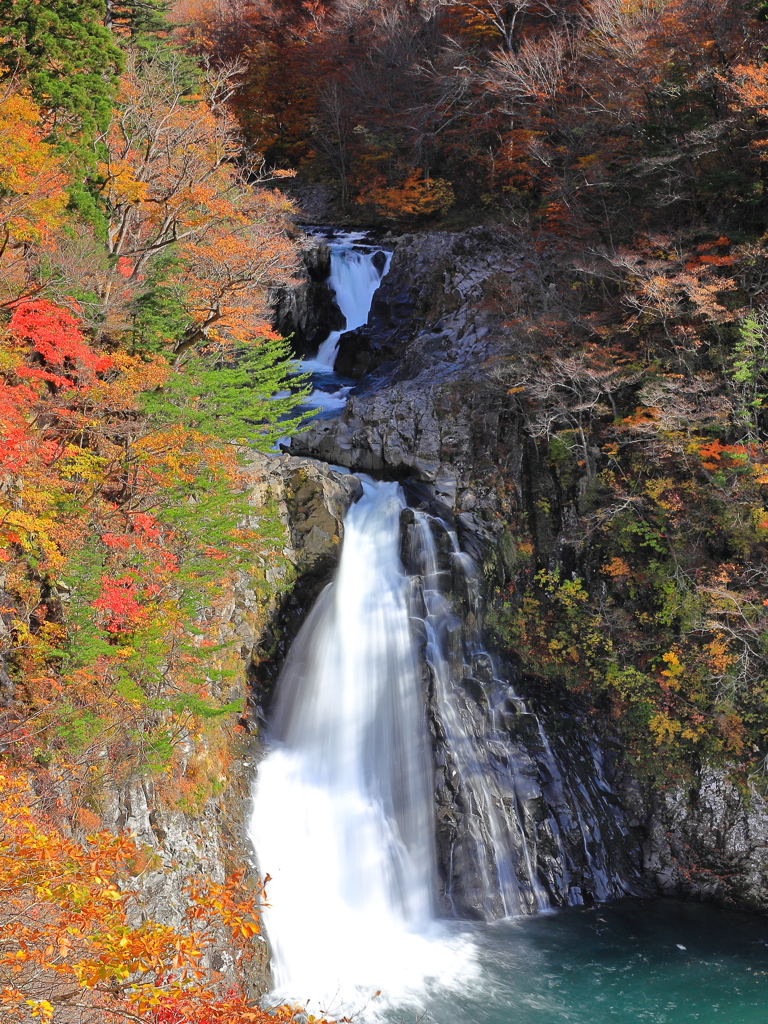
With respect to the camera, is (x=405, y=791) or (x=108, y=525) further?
(x=405, y=791)

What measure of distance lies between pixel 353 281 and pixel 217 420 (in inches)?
507

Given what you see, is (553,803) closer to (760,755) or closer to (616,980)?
(616,980)

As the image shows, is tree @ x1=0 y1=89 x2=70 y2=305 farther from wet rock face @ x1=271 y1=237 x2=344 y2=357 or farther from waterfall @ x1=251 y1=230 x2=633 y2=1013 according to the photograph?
wet rock face @ x1=271 y1=237 x2=344 y2=357

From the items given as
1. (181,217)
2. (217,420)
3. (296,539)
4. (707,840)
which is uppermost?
(181,217)

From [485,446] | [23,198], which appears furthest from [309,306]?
[23,198]

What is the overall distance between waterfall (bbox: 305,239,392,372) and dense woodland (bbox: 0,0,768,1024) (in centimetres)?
272

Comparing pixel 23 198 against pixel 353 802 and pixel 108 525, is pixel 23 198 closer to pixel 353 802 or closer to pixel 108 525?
pixel 108 525

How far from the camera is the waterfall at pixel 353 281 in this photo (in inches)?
840

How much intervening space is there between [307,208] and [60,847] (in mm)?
27369

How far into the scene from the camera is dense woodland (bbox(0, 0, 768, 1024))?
7.43m

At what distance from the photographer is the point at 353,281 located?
22031 mm

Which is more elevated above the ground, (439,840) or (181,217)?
(181,217)

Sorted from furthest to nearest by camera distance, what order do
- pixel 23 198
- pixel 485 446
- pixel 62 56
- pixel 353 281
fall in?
1. pixel 353 281
2. pixel 485 446
3. pixel 62 56
4. pixel 23 198

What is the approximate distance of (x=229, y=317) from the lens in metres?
11.6
